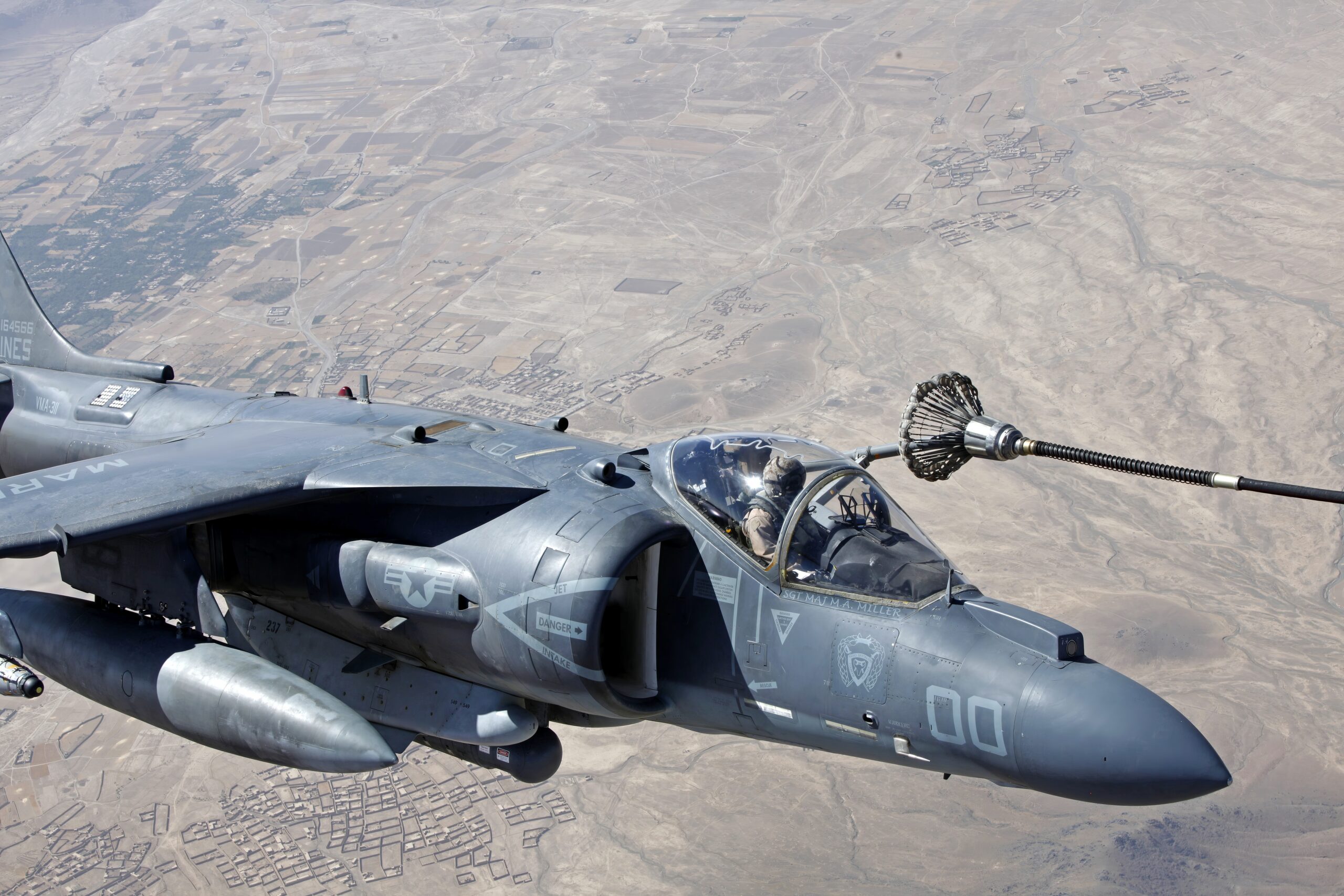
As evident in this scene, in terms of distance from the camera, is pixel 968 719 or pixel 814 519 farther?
pixel 814 519

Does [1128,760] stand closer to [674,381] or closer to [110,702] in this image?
[110,702]

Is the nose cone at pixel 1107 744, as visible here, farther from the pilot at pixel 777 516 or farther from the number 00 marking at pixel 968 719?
the pilot at pixel 777 516

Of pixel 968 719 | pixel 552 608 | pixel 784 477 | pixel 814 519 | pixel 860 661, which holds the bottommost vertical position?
pixel 968 719

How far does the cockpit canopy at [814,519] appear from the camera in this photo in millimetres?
10328

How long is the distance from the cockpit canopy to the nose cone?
4.47 ft

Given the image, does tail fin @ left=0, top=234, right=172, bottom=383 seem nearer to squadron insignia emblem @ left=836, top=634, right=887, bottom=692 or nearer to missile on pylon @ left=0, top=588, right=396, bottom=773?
missile on pylon @ left=0, top=588, right=396, bottom=773

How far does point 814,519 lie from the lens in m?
10.7

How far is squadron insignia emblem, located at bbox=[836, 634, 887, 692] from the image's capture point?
10.1m

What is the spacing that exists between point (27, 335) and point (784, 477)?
13993 millimetres

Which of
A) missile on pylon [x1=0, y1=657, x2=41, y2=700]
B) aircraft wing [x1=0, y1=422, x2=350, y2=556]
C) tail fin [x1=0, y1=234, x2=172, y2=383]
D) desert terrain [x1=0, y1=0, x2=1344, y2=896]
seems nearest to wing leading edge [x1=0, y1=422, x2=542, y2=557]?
aircraft wing [x1=0, y1=422, x2=350, y2=556]

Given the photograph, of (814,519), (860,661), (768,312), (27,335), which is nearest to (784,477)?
(814,519)

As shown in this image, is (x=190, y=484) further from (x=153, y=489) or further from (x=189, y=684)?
(x=189, y=684)

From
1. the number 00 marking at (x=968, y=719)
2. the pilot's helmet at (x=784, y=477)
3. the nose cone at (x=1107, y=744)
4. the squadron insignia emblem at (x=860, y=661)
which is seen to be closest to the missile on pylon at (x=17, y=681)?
the pilot's helmet at (x=784, y=477)

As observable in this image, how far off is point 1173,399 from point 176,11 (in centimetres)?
16344
